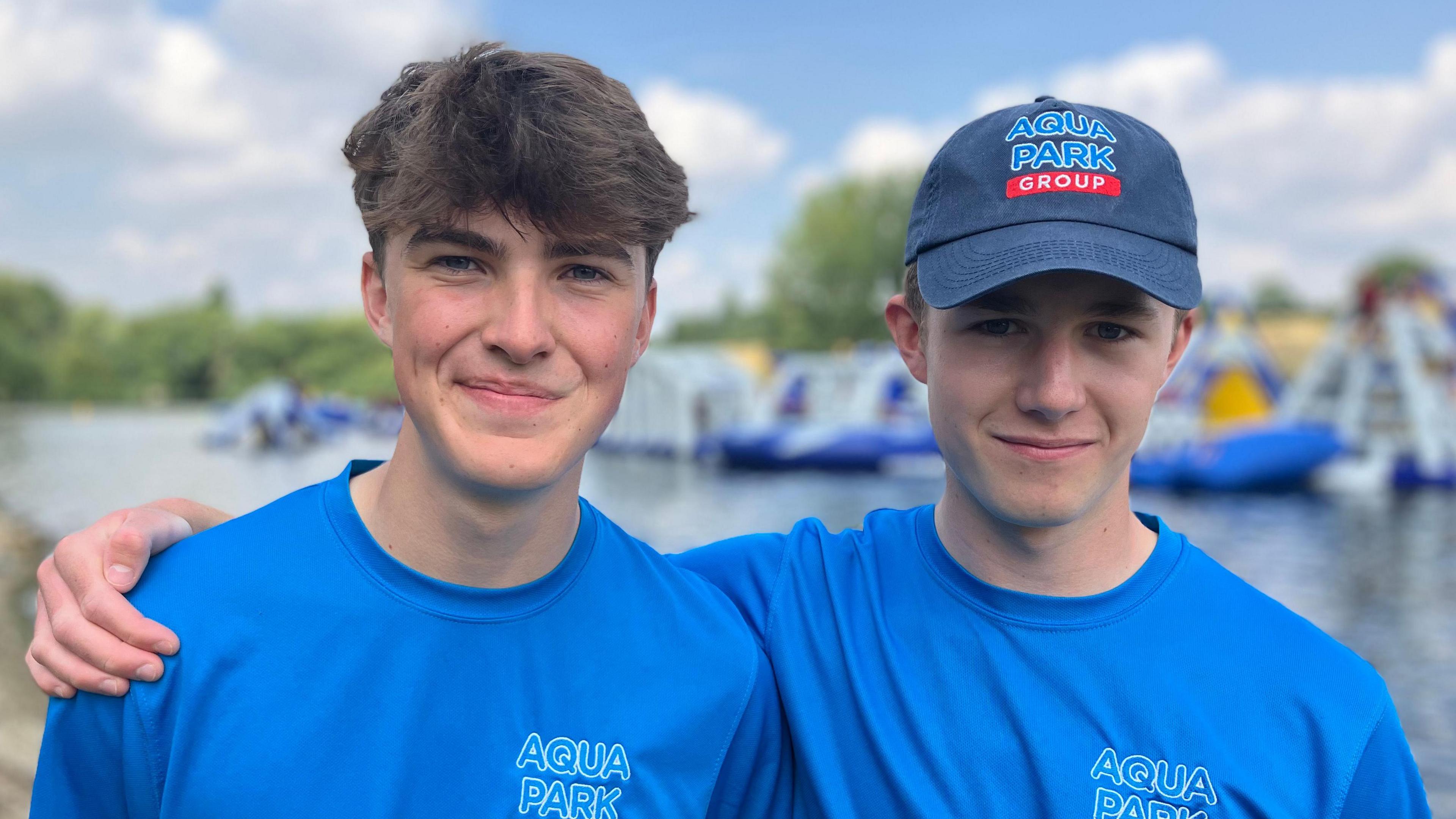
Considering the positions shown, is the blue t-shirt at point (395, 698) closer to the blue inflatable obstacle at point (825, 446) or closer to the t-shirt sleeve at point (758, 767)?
the t-shirt sleeve at point (758, 767)

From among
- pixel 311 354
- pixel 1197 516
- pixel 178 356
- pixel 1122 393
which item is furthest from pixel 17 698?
pixel 178 356

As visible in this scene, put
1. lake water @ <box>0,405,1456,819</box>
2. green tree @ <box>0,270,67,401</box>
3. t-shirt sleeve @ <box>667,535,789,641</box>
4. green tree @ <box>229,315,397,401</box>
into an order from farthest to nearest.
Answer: green tree @ <box>229,315,397,401</box>
green tree @ <box>0,270,67,401</box>
lake water @ <box>0,405,1456,819</box>
t-shirt sleeve @ <box>667,535,789,641</box>

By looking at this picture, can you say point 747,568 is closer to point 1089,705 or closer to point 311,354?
point 1089,705

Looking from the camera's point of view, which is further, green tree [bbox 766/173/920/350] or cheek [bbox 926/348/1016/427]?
green tree [bbox 766/173/920/350]

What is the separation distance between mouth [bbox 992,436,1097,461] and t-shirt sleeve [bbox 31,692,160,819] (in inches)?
70.4

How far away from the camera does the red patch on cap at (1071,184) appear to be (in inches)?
87.0

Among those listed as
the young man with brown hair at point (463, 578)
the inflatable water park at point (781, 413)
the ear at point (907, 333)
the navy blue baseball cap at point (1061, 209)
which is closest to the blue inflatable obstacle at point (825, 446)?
the inflatable water park at point (781, 413)

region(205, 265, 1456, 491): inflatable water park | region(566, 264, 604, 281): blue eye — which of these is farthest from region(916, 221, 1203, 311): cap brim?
region(205, 265, 1456, 491): inflatable water park

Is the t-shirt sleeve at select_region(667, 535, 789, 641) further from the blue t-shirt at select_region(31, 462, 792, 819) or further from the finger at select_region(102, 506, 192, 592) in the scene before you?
the finger at select_region(102, 506, 192, 592)

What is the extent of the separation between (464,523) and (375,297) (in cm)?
55

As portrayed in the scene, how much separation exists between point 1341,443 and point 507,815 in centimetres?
2914

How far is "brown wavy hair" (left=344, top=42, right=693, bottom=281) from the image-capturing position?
2.03 m

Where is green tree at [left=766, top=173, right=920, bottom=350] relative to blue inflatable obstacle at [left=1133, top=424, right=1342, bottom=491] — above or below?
above

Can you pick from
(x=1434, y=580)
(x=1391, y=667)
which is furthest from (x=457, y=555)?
(x=1434, y=580)
